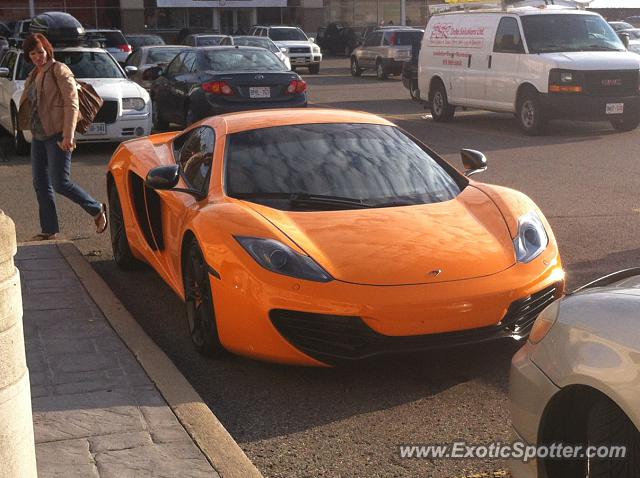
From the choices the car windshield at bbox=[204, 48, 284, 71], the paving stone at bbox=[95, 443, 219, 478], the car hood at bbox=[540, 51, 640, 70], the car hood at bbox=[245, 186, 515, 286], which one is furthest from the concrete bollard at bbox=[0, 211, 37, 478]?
the car hood at bbox=[540, 51, 640, 70]

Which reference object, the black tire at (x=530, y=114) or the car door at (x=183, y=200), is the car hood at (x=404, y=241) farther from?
the black tire at (x=530, y=114)

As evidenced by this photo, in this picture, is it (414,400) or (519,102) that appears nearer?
(414,400)

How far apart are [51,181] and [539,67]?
10378 mm

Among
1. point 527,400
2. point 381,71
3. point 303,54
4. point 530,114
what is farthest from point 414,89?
point 527,400

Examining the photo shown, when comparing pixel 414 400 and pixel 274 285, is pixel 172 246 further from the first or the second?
pixel 414 400

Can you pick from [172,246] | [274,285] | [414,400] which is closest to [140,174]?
[172,246]

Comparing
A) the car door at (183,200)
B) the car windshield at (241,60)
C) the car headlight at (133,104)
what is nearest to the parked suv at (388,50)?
the car windshield at (241,60)

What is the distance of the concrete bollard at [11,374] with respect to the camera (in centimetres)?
310

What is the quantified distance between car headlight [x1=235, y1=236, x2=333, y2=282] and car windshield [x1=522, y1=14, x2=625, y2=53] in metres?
13.1

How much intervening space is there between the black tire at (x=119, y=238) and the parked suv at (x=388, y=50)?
85.9ft

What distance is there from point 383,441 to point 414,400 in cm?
55

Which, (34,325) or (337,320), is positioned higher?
(337,320)

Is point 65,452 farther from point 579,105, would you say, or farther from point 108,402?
point 579,105

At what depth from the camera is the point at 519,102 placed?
1802 centimetres
